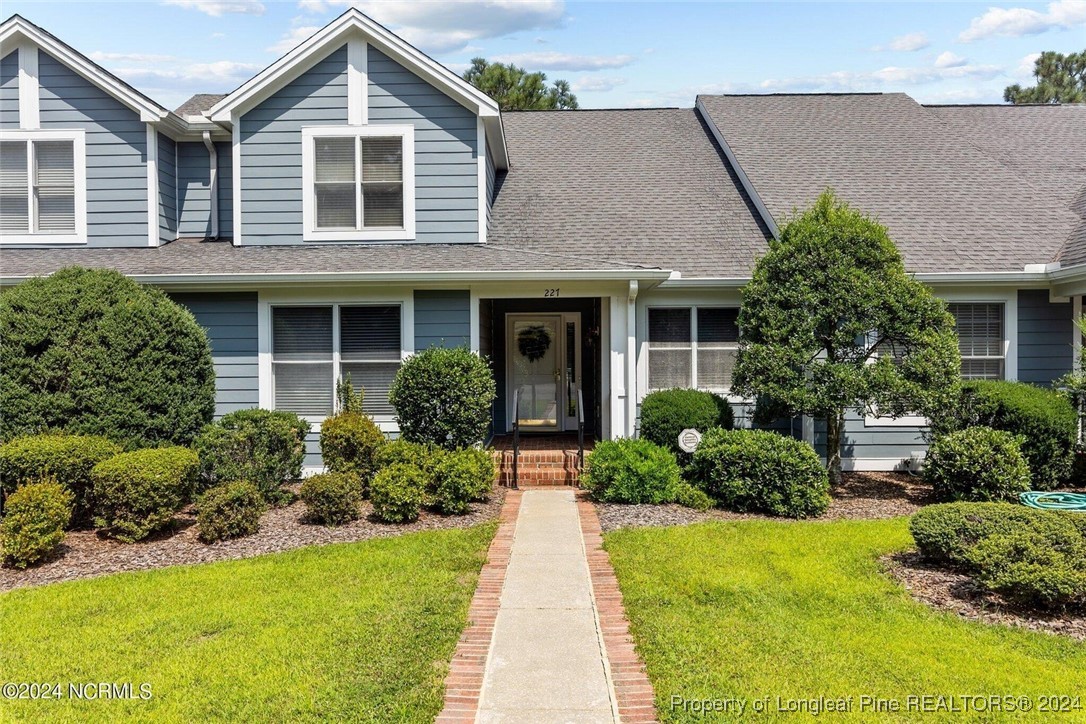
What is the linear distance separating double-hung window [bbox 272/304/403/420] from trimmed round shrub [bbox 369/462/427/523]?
2.39 meters

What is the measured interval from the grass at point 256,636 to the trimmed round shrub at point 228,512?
2.57 ft

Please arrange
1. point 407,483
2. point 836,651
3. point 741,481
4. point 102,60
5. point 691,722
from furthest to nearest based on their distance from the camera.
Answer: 1. point 102,60
2. point 741,481
3. point 407,483
4. point 836,651
5. point 691,722

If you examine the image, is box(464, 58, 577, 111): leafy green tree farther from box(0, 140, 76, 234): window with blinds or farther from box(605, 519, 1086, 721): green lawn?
box(605, 519, 1086, 721): green lawn

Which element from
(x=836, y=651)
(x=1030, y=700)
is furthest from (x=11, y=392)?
(x=1030, y=700)

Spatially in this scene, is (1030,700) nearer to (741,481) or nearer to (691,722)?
(691,722)

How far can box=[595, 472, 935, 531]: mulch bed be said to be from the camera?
7.78m

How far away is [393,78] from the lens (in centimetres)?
1044

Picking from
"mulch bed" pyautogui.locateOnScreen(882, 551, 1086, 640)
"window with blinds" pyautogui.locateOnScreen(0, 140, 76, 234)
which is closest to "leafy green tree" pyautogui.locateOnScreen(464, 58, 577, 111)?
"window with blinds" pyautogui.locateOnScreen(0, 140, 76, 234)

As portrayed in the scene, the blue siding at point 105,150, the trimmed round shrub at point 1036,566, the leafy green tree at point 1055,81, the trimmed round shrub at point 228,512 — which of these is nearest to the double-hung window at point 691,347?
the trimmed round shrub at point 1036,566

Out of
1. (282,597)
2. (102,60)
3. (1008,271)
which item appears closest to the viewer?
(282,597)

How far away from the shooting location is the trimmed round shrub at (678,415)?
9.43m

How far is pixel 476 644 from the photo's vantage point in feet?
14.9

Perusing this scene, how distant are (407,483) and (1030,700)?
18.6ft

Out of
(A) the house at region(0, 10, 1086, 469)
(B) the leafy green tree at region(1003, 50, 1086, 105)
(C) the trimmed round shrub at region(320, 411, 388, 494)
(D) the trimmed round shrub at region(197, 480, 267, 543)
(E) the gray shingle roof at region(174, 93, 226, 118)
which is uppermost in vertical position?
(B) the leafy green tree at region(1003, 50, 1086, 105)
